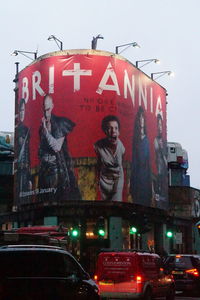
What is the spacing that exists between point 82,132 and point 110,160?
11.0 feet

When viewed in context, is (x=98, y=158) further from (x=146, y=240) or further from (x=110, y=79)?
(x=146, y=240)

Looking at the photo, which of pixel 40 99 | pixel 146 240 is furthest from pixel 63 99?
pixel 146 240

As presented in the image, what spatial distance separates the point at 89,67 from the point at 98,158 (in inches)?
313

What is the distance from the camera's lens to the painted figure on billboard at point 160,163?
58.4m

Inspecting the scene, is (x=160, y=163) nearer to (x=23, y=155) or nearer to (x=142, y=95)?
(x=142, y=95)

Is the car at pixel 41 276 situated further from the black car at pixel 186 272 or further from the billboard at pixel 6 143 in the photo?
the billboard at pixel 6 143

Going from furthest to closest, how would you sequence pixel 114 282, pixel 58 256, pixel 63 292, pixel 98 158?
pixel 98 158, pixel 114 282, pixel 58 256, pixel 63 292

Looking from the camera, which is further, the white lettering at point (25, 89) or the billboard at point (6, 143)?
the billboard at point (6, 143)

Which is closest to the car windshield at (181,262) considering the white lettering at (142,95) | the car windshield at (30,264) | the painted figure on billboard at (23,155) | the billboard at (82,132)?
the car windshield at (30,264)

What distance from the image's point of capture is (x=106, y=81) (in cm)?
5275

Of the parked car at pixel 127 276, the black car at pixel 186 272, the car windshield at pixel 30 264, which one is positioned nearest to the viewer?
the car windshield at pixel 30 264

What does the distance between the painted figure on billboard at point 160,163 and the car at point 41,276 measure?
152 ft

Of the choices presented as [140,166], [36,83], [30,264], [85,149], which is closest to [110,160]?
[85,149]

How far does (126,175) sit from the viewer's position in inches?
2053
